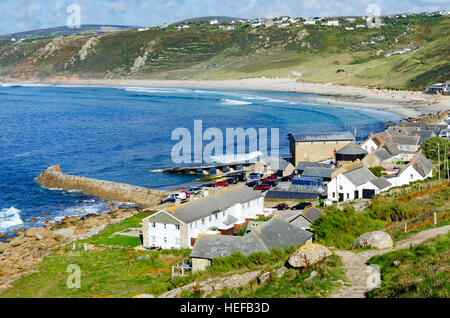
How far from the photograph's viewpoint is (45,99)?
18412cm

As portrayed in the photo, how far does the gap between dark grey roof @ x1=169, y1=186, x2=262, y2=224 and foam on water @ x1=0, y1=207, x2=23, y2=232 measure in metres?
19.4

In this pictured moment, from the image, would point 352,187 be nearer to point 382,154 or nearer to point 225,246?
point 382,154

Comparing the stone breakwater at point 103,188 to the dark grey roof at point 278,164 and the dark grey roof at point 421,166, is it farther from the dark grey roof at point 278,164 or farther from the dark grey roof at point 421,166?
the dark grey roof at point 421,166

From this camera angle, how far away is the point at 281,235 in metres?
28.2

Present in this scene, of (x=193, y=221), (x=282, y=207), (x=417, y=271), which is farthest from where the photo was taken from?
(x=282, y=207)

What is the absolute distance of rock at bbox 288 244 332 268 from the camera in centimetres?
2042

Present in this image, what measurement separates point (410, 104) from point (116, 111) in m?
72.7

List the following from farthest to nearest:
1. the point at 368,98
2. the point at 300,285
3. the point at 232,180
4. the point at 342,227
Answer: the point at 368,98
the point at 232,180
the point at 342,227
the point at 300,285

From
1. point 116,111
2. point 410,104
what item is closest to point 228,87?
point 116,111

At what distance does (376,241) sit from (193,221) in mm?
14385

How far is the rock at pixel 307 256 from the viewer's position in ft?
67.0

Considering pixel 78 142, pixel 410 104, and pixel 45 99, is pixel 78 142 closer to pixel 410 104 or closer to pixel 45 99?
pixel 410 104

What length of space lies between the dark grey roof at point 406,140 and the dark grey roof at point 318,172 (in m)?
19.0

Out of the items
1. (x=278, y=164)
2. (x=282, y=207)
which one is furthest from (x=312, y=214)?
(x=278, y=164)
